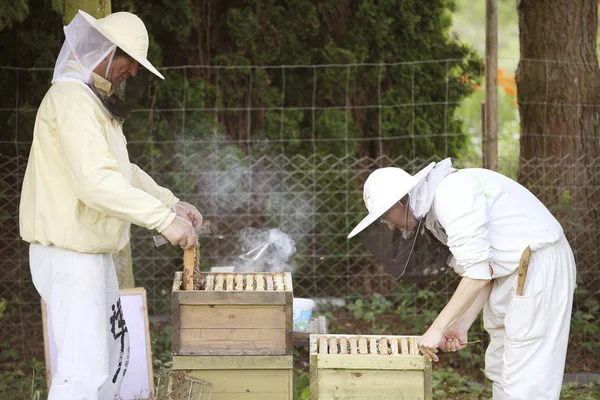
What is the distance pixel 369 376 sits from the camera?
310 centimetres

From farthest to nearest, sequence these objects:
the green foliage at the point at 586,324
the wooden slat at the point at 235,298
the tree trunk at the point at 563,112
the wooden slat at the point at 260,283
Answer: the tree trunk at the point at 563,112 < the green foliage at the point at 586,324 < the wooden slat at the point at 260,283 < the wooden slat at the point at 235,298

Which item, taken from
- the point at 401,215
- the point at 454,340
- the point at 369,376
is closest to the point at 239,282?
the point at 369,376

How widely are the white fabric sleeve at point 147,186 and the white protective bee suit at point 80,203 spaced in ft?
1.38

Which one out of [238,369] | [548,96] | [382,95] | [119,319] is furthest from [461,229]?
[382,95]

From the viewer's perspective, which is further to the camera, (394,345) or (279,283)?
(279,283)

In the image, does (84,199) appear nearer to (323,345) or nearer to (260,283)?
(260,283)

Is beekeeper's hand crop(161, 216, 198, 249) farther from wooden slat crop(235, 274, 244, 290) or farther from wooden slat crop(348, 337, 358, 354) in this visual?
wooden slat crop(348, 337, 358, 354)

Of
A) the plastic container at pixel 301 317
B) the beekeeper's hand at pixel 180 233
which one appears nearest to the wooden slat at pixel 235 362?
the beekeeper's hand at pixel 180 233

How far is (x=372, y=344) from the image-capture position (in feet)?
10.5

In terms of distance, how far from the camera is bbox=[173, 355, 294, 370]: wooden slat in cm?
324

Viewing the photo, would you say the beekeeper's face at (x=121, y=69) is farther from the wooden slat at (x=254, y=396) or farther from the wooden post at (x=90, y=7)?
the wooden slat at (x=254, y=396)

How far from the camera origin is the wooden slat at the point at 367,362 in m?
3.07

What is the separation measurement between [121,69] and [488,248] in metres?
1.46

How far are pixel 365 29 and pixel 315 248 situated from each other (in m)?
1.55
